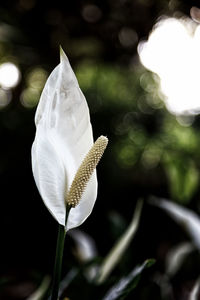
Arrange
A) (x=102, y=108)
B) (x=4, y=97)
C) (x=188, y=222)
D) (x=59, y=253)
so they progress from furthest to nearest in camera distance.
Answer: (x=4, y=97)
(x=102, y=108)
(x=188, y=222)
(x=59, y=253)

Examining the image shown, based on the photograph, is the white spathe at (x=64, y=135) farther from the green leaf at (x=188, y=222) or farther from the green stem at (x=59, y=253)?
the green leaf at (x=188, y=222)

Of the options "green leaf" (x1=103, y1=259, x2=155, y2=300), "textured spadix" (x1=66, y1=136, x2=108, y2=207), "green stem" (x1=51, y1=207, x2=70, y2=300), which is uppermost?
"textured spadix" (x1=66, y1=136, x2=108, y2=207)

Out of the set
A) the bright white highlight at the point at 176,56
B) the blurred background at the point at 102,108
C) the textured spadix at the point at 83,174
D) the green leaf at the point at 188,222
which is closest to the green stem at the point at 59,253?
the textured spadix at the point at 83,174

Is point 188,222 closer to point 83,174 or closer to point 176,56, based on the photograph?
point 83,174

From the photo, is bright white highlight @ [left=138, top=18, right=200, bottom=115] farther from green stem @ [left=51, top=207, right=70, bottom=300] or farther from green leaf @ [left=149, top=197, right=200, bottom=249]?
green stem @ [left=51, top=207, right=70, bottom=300]

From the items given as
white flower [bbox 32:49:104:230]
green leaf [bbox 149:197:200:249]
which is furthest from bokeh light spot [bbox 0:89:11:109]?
white flower [bbox 32:49:104:230]

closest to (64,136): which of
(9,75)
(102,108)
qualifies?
(102,108)

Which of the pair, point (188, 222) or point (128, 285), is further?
point (188, 222)
